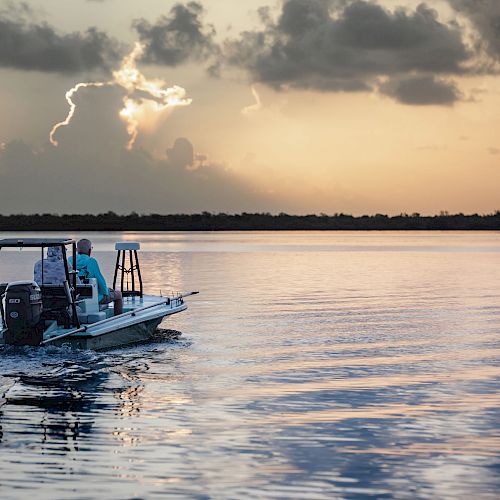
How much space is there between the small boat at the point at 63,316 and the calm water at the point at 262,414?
363 millimetres

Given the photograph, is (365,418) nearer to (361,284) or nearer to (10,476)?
(10,476)

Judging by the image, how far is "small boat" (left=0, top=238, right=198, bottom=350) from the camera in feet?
54.5

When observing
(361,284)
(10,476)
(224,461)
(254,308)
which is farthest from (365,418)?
(361,284)

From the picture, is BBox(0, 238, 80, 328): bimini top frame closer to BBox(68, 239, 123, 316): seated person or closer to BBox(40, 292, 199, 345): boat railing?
BBox(40, 292, 199, 345): boat railing

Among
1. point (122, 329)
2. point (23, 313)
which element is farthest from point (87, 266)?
point (23, 313)

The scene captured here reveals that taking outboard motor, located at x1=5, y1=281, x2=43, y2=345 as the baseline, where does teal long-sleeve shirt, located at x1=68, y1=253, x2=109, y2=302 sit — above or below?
above

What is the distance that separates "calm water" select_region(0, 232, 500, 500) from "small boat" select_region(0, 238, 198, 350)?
36cm

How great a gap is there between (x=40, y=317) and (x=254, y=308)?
15208 millimetres

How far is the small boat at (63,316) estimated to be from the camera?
16.6 meters

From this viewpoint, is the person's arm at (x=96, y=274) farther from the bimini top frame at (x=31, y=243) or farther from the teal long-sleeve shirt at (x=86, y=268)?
the bimini top frame at (x=31, y=243)

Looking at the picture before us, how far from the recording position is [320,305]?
107 feet

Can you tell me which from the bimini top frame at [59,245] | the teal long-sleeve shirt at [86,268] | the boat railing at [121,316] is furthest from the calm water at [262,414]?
the teal long-sleeve shirt at [86,268]

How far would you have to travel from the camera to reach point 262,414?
12953 millimetres

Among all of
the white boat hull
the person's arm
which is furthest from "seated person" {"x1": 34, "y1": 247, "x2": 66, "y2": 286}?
Result: the person's arm
